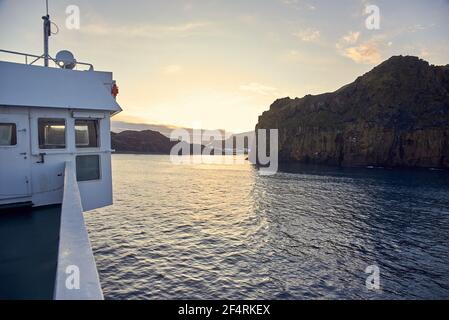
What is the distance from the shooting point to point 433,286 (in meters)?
17.1

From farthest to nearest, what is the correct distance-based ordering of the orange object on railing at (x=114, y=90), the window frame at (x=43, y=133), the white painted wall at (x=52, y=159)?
1. the orange object on railing at (x=114, y=90)
2. the window frame at (x=43, y=133)
3. the white painted wall at (x=52, y=159)

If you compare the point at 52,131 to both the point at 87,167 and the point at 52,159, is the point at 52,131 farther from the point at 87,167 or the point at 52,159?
the point at 87,167

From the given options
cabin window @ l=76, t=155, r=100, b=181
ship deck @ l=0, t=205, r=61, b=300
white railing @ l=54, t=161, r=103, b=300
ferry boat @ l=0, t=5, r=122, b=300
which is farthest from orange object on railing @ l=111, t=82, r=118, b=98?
white railing @ l=54, t=161, r=103, b=300

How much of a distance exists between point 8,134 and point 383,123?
137998mm

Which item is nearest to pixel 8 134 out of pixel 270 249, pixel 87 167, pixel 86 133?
pixel 86 133

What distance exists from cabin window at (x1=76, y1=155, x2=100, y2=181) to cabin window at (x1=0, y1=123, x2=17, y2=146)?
261 cm

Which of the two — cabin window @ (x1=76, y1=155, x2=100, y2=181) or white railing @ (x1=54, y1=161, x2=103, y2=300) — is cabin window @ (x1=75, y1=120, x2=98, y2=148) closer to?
cabin window @ (x1=76, y1=155, x2=100, y2=181)

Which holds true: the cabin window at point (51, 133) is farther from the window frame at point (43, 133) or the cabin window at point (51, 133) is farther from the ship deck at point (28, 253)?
the ship deck at point (28, 253)

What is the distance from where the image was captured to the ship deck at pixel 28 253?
246 inches

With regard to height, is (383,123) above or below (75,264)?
above

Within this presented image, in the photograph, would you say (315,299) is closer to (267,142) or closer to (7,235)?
(7,235)

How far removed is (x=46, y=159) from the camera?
11.9 meters

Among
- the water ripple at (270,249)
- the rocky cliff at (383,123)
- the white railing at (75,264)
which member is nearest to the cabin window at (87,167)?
the white railing at (75,264)
